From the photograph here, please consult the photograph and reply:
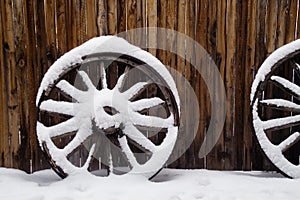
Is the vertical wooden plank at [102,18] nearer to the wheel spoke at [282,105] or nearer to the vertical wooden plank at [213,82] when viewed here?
the vertical wooden plank at [213,82]

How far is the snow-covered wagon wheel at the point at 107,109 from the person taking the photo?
259 cm

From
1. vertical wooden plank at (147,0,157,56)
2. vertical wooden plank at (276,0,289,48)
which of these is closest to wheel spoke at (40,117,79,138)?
vertical wooden plank at (147,0,157,56)

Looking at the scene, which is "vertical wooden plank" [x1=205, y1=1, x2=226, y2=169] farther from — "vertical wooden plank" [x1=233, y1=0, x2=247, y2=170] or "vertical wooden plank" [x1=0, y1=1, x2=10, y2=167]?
"vertical wooden plank" [x1=0, y1=1, x2=10, y2=167]

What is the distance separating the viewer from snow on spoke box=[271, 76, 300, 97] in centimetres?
271

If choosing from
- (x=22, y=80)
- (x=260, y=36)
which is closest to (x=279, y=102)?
(x=260, y=36)

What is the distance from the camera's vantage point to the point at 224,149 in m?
2.94

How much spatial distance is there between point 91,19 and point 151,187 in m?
1.25

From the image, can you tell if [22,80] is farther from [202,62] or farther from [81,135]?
[202,62]

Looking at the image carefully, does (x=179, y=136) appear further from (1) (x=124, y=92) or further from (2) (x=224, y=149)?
(1) (x=124, y=92)

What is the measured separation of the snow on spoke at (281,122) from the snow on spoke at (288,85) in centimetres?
17

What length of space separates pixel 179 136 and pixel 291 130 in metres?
0.83

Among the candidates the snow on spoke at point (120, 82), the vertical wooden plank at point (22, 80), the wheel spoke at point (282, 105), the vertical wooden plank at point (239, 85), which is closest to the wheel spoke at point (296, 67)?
the wheel spoke at point (282, 105)

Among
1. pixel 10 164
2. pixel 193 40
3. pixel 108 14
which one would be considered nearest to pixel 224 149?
pixel 193 40

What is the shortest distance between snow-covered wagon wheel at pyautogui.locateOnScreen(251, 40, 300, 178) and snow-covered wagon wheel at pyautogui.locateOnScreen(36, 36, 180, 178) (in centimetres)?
58
